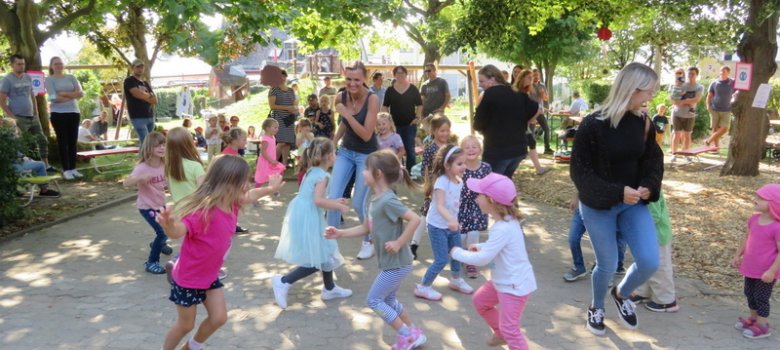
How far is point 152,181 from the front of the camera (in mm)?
5410

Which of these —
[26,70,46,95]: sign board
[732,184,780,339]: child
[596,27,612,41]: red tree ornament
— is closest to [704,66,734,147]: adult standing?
[596,27,612,41]: red tree ornament

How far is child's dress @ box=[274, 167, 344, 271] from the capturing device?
473cm

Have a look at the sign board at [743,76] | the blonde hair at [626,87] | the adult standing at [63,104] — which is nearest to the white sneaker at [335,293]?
the blonde hair at [626,87]

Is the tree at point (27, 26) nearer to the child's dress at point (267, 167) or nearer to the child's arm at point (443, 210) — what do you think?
the child's dress at point (267, 167)

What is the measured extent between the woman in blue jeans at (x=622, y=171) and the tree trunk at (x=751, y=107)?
6455 millimetres

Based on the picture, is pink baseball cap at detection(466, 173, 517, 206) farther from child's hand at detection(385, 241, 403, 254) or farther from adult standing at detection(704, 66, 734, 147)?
adult standing at detection(704, 66, 734, 147)

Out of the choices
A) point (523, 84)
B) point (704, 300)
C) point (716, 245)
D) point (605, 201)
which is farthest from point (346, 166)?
point (716, 245)

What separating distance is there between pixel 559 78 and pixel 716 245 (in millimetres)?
33125

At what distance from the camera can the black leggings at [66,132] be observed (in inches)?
400

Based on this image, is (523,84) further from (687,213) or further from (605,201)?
(605,201)

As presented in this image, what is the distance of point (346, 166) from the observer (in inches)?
235

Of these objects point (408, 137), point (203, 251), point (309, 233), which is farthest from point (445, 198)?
point (408, 137)

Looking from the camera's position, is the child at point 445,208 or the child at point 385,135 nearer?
the child at point 445,208

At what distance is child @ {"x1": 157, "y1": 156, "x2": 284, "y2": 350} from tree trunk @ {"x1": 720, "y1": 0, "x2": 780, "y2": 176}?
27.5 feet
